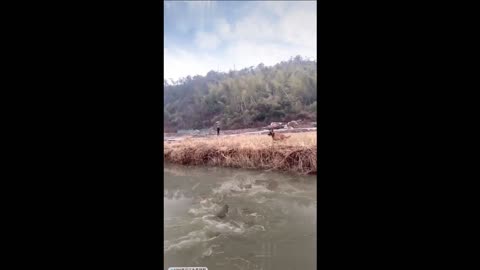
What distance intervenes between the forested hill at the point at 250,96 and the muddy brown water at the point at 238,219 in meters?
0.32

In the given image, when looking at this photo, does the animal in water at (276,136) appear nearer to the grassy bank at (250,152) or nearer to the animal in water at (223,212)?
the grassy bank at (250,152)

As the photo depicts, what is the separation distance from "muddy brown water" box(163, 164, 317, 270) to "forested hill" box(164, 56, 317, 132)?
1.05 ft

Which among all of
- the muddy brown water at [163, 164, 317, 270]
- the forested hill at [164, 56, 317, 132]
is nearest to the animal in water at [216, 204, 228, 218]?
the muddy brown water at [163, 164, 317, 270]

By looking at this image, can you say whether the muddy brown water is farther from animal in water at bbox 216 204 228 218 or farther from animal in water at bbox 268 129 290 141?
animal in water at bbox 268 129 290 141

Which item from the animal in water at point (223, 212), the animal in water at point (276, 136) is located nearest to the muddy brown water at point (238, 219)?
the animal in water at point (223, 212)

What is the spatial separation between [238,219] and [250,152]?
410 mm

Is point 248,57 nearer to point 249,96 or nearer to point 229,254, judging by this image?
point 249,96

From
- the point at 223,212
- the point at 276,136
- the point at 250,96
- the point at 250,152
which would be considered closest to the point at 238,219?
the point at 223,212

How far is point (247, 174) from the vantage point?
2049 millimetres

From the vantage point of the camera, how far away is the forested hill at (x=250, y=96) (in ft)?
6.69
